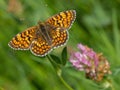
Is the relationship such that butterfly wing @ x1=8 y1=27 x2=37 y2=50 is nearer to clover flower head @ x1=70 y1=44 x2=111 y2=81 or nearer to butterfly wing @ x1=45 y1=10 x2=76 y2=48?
butterfly wing @ x1=45 y1=10 x2=76 y2=48

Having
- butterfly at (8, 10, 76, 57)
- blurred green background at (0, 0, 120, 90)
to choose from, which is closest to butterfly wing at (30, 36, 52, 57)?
butterfly at (8, 10, 76, 57)

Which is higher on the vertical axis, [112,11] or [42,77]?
[112,11]

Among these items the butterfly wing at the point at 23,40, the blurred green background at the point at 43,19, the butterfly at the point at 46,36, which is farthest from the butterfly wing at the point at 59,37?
the blurred green background at the point at 43,19

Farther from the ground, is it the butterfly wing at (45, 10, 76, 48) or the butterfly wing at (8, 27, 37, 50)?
the butterfly wing at (45, 10, 76, 48)

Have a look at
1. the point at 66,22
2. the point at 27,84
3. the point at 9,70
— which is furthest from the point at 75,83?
the point at 66,22

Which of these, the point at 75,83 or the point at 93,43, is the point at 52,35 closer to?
the point at 75,83

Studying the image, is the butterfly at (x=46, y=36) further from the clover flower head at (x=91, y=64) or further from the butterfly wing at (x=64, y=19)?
the clover flower head at (x=91, y=64)
